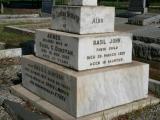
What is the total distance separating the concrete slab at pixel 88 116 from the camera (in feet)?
16.2

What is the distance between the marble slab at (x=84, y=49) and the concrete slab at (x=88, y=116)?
0.69 metres

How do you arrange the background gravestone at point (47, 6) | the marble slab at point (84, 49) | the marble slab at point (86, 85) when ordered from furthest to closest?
the background gravestone at point (47, 6), the marble slab at point (84, 49), the marble slab at point (86, 85)

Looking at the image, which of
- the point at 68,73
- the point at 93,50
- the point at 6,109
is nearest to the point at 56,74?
the point at 68,73

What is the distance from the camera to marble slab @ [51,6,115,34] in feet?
17.1

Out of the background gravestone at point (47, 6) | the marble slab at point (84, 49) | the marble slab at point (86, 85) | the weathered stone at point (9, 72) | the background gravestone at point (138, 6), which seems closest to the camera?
the marble slab at point (86, 85)

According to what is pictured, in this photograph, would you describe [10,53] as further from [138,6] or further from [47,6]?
[47,6]

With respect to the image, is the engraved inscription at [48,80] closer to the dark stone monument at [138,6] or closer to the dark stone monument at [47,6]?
the dark stone monument at [138,6]

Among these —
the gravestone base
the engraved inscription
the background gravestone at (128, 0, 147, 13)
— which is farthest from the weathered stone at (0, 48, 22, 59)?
the background gravestone at (128, 0, 147, 13)

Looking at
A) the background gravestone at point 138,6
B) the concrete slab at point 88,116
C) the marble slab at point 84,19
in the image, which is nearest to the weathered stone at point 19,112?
the concrete slab at point 88,116

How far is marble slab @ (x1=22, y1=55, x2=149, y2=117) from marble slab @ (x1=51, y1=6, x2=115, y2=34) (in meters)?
0.64

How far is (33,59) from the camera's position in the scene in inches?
233

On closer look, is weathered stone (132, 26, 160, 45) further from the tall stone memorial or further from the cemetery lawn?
the cemetery lawn

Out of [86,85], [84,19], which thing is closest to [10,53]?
[84,19]

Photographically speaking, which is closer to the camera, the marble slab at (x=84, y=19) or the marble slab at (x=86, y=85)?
the marble slab at (x=86, y=85)
